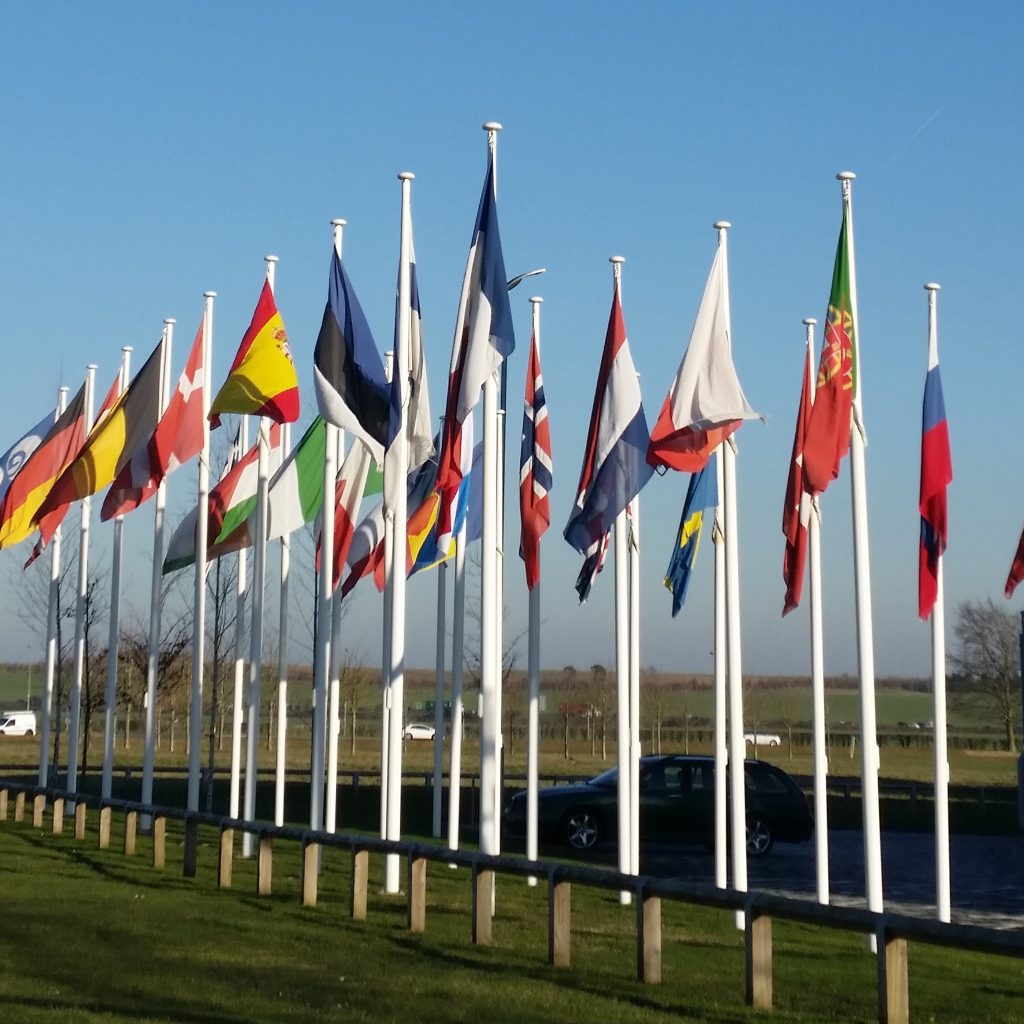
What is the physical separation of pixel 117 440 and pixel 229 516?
83.8 inches

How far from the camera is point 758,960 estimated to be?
1070 centimetres

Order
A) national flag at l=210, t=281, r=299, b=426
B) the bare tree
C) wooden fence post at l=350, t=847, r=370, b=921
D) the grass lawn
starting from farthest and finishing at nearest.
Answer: the bare tree < national flag at l=210, t=281, r=299, b=426 < wooden fence post at l=350, t=847, r=370, b=921 < the grass lawn

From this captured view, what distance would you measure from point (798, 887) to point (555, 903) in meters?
10.4

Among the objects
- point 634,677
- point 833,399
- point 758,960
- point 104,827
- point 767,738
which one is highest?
point 833,399

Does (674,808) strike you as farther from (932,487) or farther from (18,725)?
(18,725)

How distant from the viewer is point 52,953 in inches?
505

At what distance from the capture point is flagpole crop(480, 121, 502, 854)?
52.6 ft

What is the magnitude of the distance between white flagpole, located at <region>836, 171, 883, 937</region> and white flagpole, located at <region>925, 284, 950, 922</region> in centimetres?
152

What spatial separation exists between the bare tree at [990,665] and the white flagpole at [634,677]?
1853 inches

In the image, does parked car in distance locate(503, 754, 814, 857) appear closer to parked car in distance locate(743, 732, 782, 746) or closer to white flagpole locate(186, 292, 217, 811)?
white flagpole locate(186, 292, 217, 811)

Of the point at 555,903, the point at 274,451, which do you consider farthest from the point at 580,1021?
the point at 274,451

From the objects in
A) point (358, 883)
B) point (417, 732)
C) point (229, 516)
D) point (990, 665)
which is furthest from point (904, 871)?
point (417, 732)

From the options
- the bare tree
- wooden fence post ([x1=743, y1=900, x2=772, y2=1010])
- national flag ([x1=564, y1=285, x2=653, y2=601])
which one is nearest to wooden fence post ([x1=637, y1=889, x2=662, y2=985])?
wooden fence post ([x1=743, y1=900, x2=772, y2=1010])

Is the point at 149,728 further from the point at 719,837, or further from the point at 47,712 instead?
the point at 719,837
